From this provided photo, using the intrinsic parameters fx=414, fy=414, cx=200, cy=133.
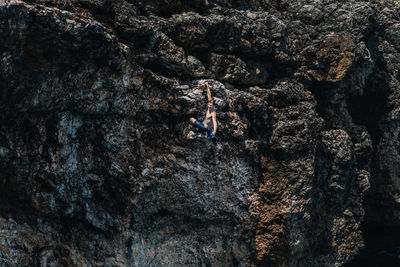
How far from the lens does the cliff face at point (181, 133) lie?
12.2m

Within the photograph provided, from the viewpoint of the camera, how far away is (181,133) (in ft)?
47.7

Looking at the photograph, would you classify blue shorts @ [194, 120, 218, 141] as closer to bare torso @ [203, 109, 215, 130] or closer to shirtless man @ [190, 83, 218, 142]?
shirtless man @ [190, 83, 218, 142]

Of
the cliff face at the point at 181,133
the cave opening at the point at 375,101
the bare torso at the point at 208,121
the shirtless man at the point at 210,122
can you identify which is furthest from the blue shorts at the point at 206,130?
the cave opening at the point at 375,101

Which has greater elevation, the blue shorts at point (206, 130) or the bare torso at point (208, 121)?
the bare torso at point (208, 121)

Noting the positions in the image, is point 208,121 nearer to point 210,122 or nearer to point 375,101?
point 210,122

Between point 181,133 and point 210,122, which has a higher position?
point 210,122

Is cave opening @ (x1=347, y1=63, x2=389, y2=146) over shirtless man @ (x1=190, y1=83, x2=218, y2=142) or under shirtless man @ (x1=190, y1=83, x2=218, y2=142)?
over

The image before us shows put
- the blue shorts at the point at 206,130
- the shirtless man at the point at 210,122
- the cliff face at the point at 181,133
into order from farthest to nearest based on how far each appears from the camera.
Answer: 1. the shirtless man at the point at 210,122
2. the blue shorts at the point at 206,130
3. the cliff face at the point at 181,133

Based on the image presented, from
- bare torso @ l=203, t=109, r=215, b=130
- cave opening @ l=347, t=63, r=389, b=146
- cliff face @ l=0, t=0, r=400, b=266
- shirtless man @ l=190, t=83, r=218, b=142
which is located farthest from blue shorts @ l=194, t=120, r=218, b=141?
cave opening @ l=347, t=63, r=389, b=146

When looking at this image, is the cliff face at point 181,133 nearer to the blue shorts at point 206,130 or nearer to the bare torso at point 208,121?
the blue shorts at point 206,130

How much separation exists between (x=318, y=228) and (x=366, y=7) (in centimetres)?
1033

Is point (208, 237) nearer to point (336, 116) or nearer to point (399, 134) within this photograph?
point (336, 116)

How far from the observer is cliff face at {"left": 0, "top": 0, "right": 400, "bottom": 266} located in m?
12.2

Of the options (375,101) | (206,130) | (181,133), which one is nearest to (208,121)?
(206,130)
